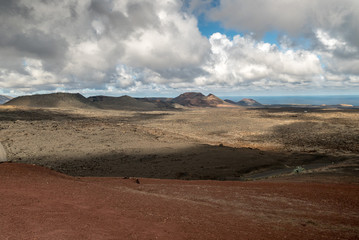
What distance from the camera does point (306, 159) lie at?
1962 centimetres

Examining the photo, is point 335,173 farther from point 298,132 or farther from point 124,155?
point 298,132

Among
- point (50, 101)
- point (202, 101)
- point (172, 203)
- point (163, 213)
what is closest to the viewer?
point (163, 213)

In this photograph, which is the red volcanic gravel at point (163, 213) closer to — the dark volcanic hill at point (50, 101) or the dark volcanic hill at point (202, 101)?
the dark volcanic hill at point (50, 101)

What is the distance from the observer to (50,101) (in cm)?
9431

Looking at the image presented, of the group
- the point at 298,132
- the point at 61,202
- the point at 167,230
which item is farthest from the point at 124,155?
the point at 298,132

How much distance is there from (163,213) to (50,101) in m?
101

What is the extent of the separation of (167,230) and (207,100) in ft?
504

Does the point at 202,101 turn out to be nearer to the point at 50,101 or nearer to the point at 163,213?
the point at 50,101

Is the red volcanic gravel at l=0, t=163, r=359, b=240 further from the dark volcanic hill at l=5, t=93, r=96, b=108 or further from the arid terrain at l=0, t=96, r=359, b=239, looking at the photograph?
the dark volcanic hill at l=5, t=93, r=96, b=108

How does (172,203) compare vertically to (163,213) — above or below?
below

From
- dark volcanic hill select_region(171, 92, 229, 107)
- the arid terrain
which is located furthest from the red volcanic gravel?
dark volcanic hill select_region(171, 92, 229, 107)

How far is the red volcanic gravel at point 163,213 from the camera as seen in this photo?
4.44 meters

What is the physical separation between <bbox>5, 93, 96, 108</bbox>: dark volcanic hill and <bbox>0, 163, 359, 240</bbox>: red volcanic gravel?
9136cm

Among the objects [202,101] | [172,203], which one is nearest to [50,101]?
[202,101]
